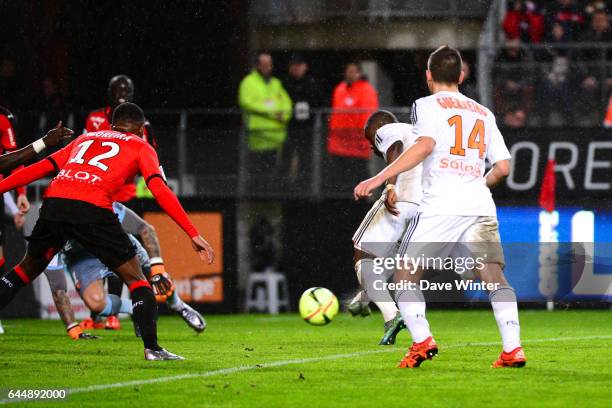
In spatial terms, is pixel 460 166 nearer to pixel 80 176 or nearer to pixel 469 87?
pixel 80 176

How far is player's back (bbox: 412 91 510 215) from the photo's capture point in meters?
8.45

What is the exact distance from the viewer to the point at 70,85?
19.7m

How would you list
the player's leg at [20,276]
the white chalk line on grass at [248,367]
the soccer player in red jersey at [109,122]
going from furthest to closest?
1. the soccer player in red jersey at [109,122]
2. the player's leg at [20,276]
3. the white chalk line on grass at [248,367]

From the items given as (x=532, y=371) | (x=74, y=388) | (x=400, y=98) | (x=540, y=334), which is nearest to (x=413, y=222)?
(x=532, y=371)

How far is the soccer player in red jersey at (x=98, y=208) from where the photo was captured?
915cm

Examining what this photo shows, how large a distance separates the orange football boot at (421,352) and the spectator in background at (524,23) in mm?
11363

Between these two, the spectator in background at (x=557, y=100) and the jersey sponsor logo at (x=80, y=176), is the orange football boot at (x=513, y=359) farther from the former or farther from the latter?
the spectator in background at (x=557, y=100)

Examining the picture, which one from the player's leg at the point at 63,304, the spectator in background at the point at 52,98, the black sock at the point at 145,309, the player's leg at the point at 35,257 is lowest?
the player's leg at the point at 63,304

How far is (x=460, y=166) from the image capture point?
8492 millimetres

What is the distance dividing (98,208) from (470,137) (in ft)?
8.96

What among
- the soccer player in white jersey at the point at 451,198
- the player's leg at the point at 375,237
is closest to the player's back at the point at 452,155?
the soccer player in white jersey at the point at 451,198

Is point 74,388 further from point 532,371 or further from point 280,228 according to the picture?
point 280,228

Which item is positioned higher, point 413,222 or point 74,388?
point 413,222

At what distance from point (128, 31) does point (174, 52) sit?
0.81 m
